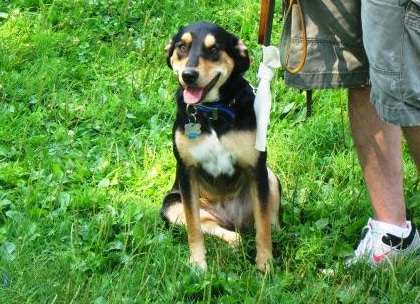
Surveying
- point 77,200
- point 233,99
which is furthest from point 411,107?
point 77,200

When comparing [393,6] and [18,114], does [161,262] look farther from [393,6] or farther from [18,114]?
[18,114]

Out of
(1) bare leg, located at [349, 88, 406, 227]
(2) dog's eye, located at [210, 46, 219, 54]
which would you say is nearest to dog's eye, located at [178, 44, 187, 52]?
(2) dog's eye, located at [210, 46, 219, 54]

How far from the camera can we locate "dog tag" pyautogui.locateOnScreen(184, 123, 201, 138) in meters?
3.75

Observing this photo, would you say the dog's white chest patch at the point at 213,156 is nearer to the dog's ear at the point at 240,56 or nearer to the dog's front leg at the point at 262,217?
the dog's front leg at the point at 262,217

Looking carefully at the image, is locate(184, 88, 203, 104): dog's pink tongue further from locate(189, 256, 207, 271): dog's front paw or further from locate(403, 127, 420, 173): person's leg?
locate(403, 127, 420, 173): person's leg

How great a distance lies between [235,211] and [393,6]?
1.61 metres

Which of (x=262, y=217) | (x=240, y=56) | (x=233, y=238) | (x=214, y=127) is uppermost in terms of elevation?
(x=240, y=56)

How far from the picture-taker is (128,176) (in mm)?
4648

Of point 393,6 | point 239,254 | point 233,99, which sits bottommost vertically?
point 239,254

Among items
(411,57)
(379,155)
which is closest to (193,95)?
(379,155)

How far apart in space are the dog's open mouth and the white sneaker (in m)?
1.07

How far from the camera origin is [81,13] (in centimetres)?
642

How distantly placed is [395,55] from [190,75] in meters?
0.98

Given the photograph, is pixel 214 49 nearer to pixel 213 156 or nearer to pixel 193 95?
pixel 193 95
